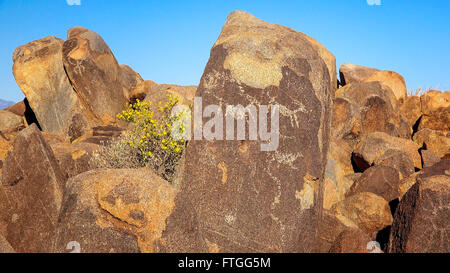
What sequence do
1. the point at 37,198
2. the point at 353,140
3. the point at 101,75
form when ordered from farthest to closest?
the point at 101,75 → the point at 353,140 → the point at 37,198

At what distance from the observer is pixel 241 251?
19.2 ft

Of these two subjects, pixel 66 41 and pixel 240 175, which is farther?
pixel 66 41

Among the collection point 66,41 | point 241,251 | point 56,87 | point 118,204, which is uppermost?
point 66,41

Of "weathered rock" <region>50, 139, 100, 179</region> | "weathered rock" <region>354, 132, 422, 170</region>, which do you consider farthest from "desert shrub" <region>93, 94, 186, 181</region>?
Answer: "weathered rock" <region>354, 132, 422, 170</region>

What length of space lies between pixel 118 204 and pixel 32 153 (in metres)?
2.58

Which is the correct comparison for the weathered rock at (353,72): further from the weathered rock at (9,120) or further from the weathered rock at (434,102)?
the weathered rock at (9,120)

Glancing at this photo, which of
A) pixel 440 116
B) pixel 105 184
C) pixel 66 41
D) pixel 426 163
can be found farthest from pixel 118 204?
pixel 440 116

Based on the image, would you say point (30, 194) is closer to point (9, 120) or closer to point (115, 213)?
point (115, 213)

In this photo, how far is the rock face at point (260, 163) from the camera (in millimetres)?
5898

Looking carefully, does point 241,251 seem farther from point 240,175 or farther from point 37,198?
point 37,198

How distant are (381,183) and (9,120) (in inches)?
658

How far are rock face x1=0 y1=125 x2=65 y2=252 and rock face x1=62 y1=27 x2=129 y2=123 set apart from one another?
369 inches

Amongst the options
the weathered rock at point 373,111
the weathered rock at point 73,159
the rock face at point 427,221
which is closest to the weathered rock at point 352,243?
the rock face at point 427,221
